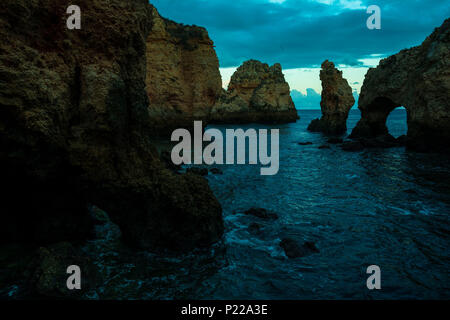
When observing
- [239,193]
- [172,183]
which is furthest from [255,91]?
[172,183]

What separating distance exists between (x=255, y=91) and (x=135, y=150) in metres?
82.1

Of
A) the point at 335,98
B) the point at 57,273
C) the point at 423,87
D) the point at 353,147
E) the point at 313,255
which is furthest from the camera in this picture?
the point at 335,98

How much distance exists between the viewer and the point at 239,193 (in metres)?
14.7

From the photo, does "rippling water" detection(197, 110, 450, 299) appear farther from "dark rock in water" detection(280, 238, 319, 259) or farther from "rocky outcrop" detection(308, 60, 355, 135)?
"rocky outcrop" detection(308, 60, 355, 135)

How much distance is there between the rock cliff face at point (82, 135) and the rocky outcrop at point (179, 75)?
69.9 feet

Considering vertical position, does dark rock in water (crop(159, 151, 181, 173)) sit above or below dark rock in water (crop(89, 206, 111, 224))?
above

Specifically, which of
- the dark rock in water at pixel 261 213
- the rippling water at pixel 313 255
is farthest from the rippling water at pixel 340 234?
the dark rock in water at pixel 261 213

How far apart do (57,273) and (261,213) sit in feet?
24.6

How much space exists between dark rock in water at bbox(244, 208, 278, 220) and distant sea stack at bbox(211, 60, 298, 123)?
7139cm

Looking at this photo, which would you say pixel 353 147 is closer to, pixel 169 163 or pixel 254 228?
pixel 169 163

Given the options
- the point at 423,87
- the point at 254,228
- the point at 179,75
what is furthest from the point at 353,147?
the point at 254,228

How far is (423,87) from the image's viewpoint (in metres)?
21.8

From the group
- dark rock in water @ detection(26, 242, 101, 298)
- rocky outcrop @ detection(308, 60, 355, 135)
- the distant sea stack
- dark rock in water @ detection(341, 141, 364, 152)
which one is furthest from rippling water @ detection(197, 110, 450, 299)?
the distant sea stack

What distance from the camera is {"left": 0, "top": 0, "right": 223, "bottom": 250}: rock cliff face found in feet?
16.4
